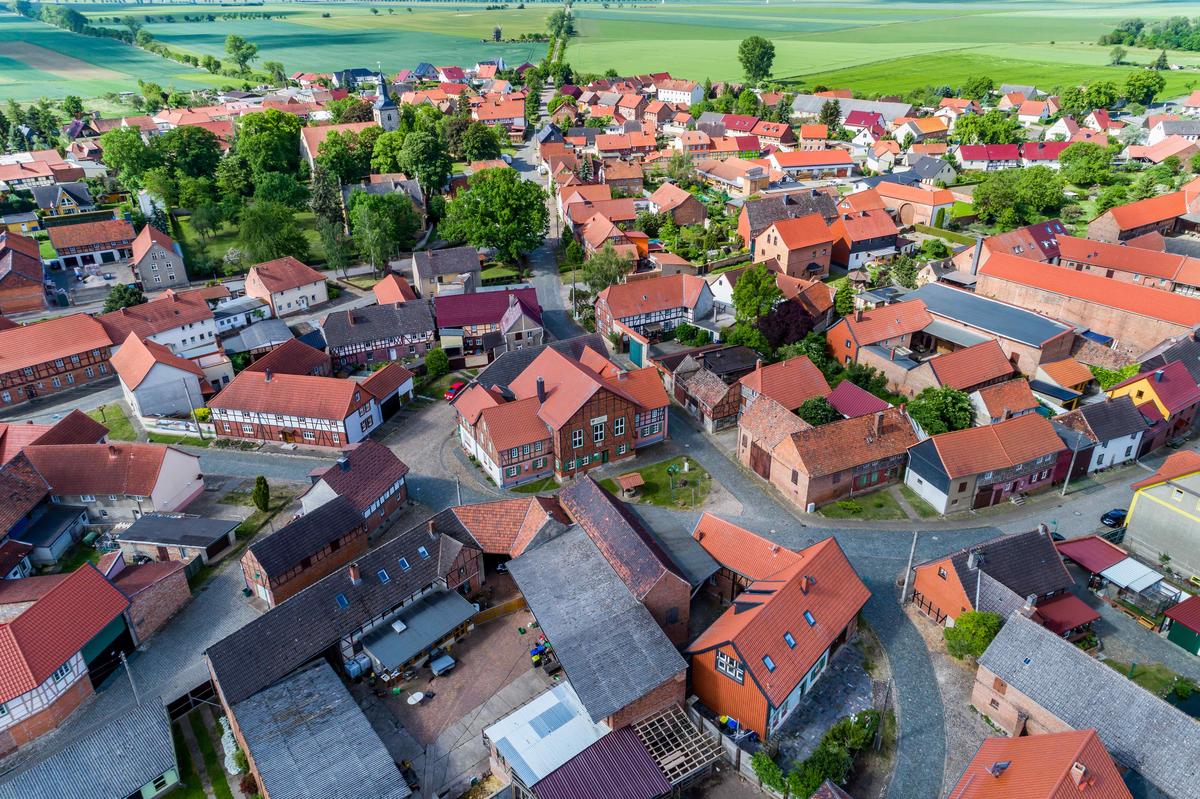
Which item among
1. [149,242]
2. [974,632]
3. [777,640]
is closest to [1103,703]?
[974,632]

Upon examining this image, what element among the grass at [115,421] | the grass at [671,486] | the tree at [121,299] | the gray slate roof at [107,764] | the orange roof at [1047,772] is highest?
the orange roof at [1047,772]

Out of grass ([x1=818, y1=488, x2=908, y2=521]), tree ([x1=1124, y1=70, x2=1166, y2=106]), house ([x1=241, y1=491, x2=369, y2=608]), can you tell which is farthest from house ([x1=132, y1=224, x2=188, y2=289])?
tree ([x1=1124, y1=70, x2=1166, y2=106])

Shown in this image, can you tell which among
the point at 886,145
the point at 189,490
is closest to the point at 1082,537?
→ the point at 189,490

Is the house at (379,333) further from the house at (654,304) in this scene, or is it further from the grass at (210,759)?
the grass at (210,759)

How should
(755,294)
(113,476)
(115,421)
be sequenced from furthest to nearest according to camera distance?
1. (755,294)
2. (115,421)
3. (113,476)

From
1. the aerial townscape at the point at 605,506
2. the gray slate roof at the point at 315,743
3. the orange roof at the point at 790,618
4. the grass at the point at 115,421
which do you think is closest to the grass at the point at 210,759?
the aerial townscape at the point at 605,506

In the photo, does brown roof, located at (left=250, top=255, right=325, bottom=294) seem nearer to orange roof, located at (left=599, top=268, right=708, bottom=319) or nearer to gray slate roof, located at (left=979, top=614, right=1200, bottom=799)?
orange roof, located at (left=599, top=268, right=708, bottom=319)

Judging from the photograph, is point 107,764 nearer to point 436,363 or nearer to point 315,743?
point 315,743
